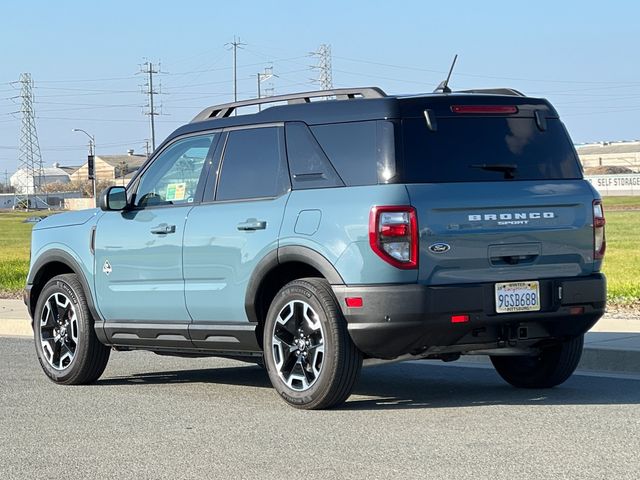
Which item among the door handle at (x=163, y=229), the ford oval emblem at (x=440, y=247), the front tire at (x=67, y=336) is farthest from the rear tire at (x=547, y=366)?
the front tire at (x=67, y=336)

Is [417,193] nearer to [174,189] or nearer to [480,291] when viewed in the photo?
[480,291]

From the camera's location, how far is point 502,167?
27.4ft

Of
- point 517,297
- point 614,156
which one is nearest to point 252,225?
point 517,297

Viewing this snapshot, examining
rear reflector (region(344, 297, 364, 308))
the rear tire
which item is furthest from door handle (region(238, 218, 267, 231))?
the rear tire

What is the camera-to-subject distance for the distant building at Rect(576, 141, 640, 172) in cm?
15725

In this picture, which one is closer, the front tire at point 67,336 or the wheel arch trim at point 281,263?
the wheel arch trim at point 281,263

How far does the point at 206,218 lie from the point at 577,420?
3.02 meters

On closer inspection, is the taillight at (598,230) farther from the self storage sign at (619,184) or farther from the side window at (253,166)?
the self storage sign at (619,184)

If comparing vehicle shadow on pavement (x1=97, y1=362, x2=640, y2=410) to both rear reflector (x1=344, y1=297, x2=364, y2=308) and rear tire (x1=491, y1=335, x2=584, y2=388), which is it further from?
rear reflector (x1=344, y1=297, x2=364, y2=308)

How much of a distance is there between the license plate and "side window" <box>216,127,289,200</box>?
5.40ft

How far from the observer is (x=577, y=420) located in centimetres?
761

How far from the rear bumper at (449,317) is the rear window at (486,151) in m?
0.74

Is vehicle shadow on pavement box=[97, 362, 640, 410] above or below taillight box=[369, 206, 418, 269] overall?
below

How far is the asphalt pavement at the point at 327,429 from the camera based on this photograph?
20.9 feet
